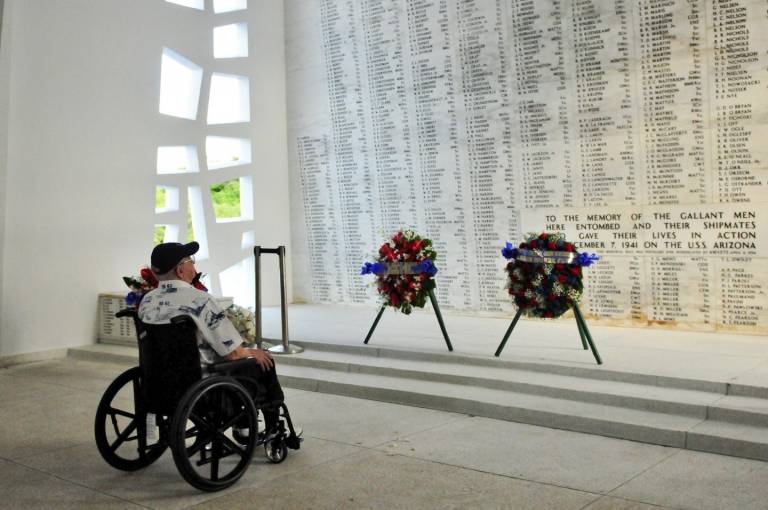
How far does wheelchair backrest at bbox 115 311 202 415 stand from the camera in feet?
11.3

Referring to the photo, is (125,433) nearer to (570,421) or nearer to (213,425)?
(213,425)

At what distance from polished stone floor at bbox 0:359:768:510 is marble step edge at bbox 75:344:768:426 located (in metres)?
0.43

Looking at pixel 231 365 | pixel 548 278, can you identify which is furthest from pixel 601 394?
pixel 231 365

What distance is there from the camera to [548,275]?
5.45 metres

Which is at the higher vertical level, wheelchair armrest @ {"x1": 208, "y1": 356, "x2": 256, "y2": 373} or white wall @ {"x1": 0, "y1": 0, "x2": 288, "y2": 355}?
white wall @ {"x1": 0, "y1": 0, "x2": 288, "y2": 355}

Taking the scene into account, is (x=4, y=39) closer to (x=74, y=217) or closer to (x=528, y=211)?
(x=74, y=217)

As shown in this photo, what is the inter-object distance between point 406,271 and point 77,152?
10.6 ft

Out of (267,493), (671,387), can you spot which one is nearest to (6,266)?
(267,493)

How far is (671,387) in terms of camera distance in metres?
4.69

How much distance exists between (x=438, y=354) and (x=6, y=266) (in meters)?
Result: 3.66

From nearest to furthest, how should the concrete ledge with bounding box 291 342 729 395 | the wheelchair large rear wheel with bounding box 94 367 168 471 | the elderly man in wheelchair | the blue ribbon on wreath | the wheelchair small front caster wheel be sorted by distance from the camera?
the elderly man in wheelchair < the wheelchair large rear wheel with bounding box 94 367 168 471 < the wheelchair small front caster wheel < the concrete ledge with bounding box 291 342 729 395 < the blue ribbon on wreath

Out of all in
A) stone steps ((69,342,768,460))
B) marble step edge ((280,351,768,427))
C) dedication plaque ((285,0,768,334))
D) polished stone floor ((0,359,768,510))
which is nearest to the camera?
polished stone floor ((0,359,768,510))

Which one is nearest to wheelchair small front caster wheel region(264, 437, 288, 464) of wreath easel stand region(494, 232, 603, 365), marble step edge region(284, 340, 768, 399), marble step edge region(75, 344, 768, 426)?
marble step edge region(75, 344, 768, 426)

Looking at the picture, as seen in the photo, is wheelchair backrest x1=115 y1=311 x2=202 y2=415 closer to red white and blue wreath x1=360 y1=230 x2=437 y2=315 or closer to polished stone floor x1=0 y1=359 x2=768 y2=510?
polished stone floor x1=0 y1=359 x2=768 y2=510
